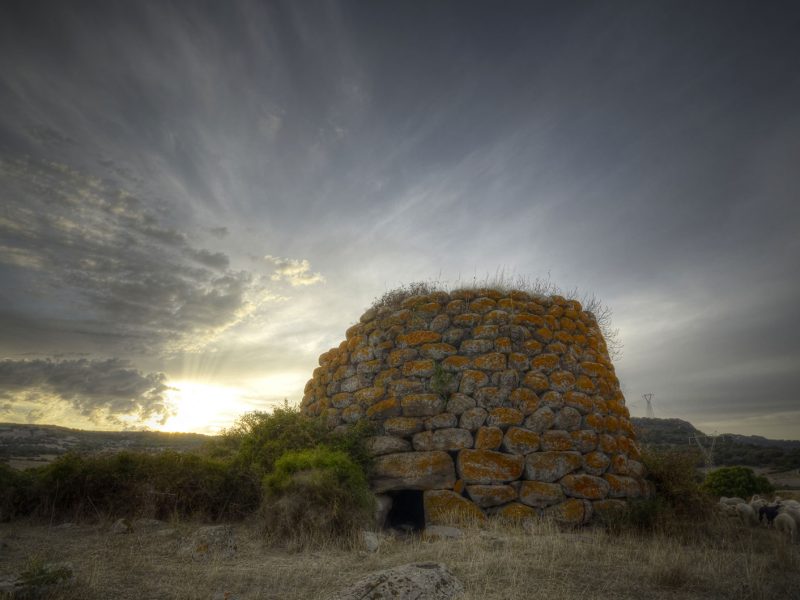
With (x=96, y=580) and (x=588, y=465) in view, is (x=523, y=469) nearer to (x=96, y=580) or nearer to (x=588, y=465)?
(x=588, y=465)

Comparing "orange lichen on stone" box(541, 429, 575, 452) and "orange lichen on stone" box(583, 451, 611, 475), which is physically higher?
"orange lichen on stone" box(541, 429, 575, 452)

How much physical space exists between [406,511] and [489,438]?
2512 mm

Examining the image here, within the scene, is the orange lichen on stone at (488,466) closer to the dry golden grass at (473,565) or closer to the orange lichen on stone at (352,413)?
the dry golden grass at (473,565)

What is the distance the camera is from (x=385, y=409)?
8.34m

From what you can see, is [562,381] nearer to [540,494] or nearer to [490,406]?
[490,406]

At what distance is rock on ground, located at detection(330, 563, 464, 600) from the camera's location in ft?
12.7

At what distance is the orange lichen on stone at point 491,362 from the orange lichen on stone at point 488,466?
4.91ft

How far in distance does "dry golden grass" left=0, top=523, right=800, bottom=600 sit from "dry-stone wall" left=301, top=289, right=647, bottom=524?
0.75 meters

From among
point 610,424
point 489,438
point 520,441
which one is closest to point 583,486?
point 520,441

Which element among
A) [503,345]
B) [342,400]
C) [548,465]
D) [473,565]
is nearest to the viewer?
[473,565]

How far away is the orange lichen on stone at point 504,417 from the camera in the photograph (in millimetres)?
7738

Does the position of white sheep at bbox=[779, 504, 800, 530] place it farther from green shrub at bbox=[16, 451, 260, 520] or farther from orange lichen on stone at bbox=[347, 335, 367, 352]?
green shrub at bbox=[16, 451, 260, 520]

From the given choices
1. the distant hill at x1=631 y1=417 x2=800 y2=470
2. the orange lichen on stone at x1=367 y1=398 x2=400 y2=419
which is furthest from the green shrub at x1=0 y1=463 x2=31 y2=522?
the distant hill at x1=631 y1=417 x2=800 y2=470

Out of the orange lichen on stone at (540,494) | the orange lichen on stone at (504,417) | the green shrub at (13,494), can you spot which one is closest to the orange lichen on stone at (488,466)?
the orange lichen on stone at (540,494)
